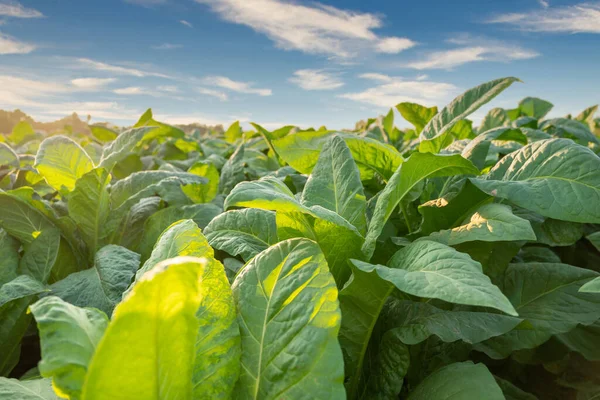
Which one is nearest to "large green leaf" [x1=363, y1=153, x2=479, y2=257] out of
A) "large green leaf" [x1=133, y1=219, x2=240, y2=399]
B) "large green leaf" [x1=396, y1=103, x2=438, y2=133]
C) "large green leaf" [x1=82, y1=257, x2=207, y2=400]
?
"large green leaf" [x1=133, y1=219, x2=240, y2=399]

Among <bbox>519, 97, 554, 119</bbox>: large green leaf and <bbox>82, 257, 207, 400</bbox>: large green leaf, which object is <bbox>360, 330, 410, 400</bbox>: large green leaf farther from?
<bbox>519, 97, 554, 119</bbox>: large green leaf

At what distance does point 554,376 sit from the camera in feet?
5.40

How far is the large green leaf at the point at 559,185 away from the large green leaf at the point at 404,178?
0.46 feet

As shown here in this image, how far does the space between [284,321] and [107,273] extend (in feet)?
2.31

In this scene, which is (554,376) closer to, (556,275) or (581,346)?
(581,346)

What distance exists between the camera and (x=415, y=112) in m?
2.23

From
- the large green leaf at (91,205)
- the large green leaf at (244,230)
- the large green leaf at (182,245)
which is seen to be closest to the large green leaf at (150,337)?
the large green leaf at (182,245)

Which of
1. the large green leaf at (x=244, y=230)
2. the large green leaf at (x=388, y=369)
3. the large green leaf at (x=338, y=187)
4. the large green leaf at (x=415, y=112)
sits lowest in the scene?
the large green leaf at (x=388, y=369)

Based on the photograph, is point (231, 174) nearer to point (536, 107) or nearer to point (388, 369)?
point (388, 369)

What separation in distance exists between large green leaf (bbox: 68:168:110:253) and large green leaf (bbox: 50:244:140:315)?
10.8 inches

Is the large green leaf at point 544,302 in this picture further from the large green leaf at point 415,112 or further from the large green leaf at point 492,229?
the large green leaf at point 415,112

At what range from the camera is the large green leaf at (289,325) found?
0.73 m

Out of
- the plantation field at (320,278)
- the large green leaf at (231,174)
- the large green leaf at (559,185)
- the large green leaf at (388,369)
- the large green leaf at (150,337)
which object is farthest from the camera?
the large green leaf at (231,174)

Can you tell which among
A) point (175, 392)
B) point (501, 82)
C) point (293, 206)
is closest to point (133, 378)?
point (175, 392)
